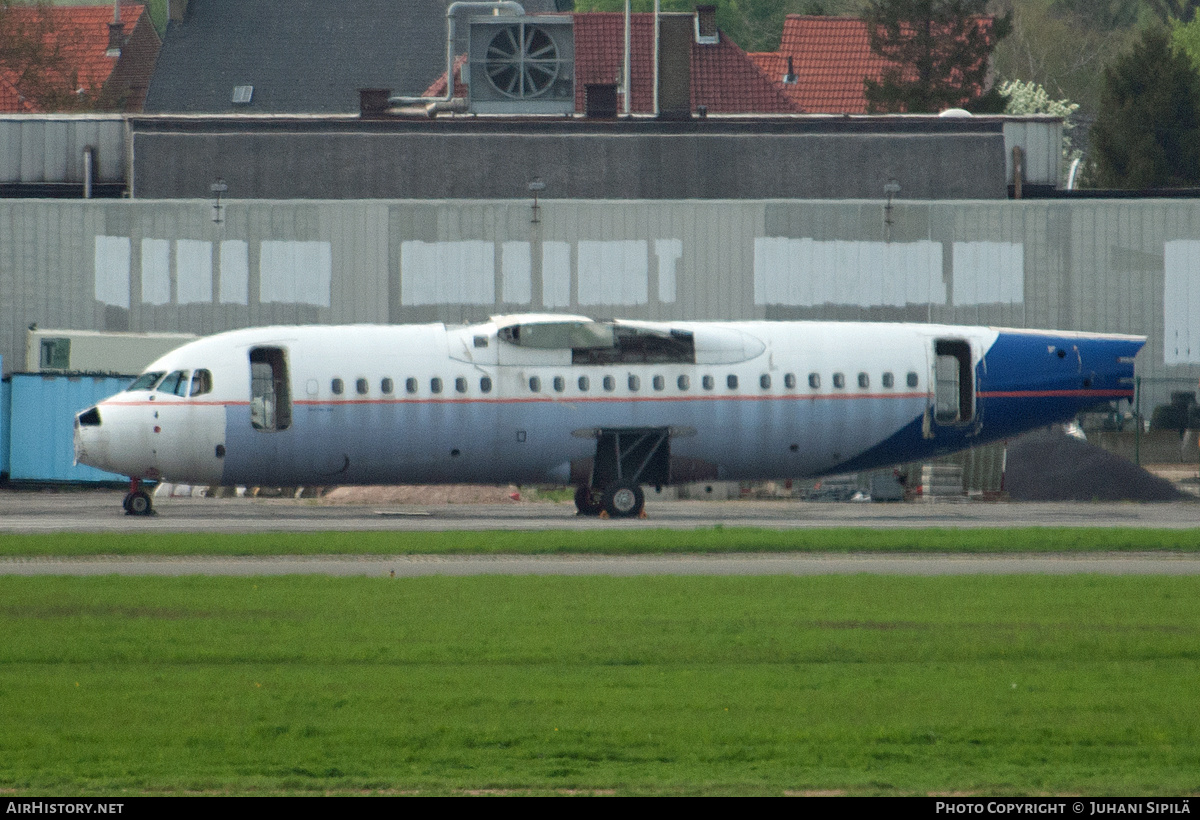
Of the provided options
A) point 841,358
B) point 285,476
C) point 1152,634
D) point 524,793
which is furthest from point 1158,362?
point 524,793

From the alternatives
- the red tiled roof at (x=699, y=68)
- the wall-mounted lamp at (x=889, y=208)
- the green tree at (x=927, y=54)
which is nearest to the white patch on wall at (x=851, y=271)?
the wall-mounted lamp at (x=889, y=208)

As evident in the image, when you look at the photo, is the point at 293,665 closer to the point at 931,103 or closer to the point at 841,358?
the point at 841,358

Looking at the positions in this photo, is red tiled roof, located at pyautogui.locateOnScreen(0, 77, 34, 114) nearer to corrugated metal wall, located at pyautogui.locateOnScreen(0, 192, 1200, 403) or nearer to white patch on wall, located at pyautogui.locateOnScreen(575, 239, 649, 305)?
corrugated metal wall, located at pyautogui.locateOnScreen(0, 192, 1200, 403)

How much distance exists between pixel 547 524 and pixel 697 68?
51033mm

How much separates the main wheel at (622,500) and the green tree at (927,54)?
50.1m

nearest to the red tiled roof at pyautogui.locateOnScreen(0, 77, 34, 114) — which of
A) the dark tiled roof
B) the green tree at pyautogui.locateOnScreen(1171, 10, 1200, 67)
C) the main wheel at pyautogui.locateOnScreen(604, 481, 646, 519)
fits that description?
the dark tiled roof

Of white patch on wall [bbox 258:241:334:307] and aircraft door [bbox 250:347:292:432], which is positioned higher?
white patch on wall [bbox 258:241:334:307]

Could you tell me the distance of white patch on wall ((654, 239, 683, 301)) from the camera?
44406mm

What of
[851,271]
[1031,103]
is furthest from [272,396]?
[1031,103]

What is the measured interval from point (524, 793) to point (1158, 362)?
37426mm

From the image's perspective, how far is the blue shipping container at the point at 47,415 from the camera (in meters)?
42.3

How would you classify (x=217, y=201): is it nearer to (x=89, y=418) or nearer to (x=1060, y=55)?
(x=89, y=418)

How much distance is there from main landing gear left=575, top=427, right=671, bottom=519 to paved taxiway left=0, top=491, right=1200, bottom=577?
2.31 ft

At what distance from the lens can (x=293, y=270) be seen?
1751 inches
